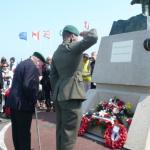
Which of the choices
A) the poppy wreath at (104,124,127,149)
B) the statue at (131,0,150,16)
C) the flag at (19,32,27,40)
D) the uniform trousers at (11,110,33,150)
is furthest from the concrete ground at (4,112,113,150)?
the flag at (19,32,27,40)

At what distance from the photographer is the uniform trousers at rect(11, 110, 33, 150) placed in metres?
5.71

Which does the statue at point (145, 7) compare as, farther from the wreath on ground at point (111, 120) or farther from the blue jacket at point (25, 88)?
the blue jacket at point (25, 88)

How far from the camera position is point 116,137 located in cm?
704

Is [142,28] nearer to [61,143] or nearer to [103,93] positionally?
[103,93]

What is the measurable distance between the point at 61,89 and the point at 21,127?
3.59ft

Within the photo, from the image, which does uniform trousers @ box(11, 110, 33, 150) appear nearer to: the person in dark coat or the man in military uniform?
the person in dark coat

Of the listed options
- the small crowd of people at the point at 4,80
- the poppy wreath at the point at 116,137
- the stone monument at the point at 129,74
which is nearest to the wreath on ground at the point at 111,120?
the poppy wreath at the point at 116,137

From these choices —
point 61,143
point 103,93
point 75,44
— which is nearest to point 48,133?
point 103,93

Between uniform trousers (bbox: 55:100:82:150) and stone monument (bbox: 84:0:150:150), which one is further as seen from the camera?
stone monument (bbox: 84:0:150:150)

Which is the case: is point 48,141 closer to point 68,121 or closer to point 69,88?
point 68,121

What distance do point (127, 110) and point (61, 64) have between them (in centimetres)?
295

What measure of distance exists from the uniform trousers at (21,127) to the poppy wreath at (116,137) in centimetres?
182

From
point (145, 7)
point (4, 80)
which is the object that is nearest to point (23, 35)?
point (4, 80)

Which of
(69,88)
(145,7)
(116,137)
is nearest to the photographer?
(69,88)
